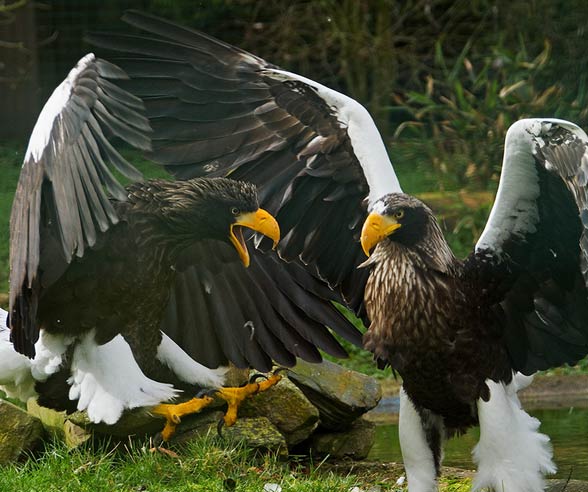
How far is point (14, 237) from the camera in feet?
13.2

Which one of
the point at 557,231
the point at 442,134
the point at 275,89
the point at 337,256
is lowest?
the point at 442,134

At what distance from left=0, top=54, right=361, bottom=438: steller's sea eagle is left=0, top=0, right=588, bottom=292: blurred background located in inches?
140

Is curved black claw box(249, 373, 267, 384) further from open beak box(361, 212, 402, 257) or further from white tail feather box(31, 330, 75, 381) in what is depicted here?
open beak box(361, 212, 402, 257)

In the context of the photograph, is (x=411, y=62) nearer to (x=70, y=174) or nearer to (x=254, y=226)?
(x=254, y=226)

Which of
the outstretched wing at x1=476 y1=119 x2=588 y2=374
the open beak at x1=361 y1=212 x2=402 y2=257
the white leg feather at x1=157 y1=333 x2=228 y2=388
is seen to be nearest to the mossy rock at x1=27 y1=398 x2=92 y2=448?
the white leg feather at x1=157 y1=333 x2=228 y2=388

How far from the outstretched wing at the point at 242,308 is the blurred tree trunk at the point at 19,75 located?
191 inches

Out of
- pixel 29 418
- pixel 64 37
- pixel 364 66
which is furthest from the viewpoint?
pixel 364 66

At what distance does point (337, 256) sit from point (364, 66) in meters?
6.17

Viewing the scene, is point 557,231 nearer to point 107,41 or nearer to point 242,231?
point 242,231

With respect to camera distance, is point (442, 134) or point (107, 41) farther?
point (442, 134)

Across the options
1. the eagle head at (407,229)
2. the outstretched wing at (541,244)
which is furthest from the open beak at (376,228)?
the outstretched wing at (541,244)

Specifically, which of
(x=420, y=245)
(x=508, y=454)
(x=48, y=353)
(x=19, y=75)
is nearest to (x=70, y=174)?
(x=48, y=353)

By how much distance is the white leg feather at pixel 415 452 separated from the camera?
13.4 ft

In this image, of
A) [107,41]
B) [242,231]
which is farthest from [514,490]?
[107,41]
